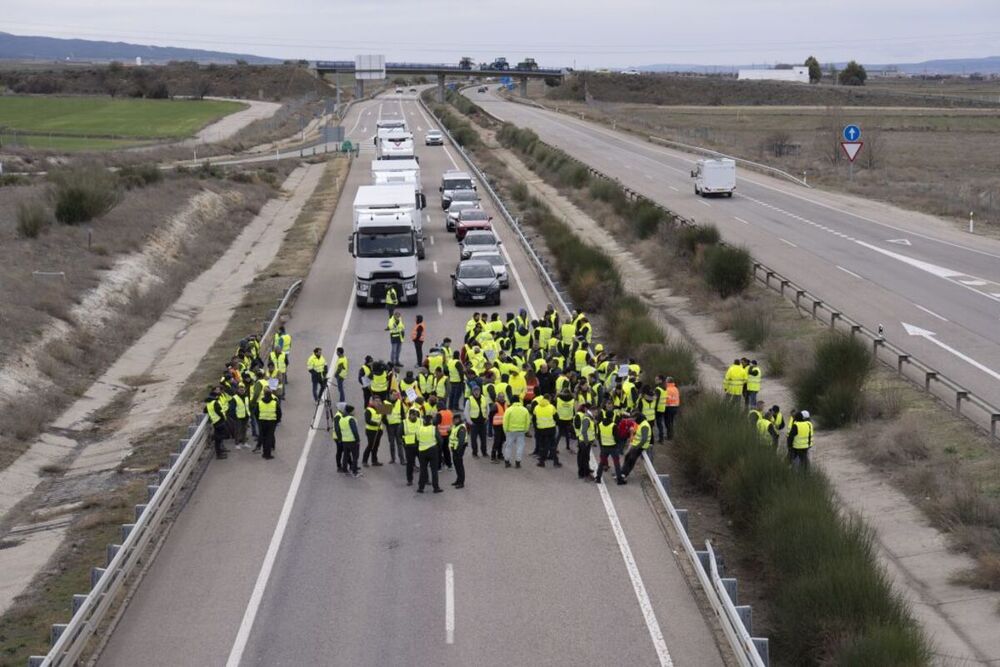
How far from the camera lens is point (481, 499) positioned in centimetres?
1938

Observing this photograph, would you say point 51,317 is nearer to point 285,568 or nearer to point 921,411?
point 285,568

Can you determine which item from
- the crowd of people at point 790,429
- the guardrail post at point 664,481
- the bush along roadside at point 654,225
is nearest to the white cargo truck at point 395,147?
the bush along roadside at point 654,225

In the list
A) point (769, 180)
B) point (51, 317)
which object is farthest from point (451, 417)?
point (769, 180)

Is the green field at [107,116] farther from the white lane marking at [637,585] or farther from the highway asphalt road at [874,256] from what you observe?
the white lane marking at [637,585]

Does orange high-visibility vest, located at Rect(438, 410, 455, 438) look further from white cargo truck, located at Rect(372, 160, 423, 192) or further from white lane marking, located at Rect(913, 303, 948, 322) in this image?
white cargo truck, located at Rect(372, 160, 423, 192)

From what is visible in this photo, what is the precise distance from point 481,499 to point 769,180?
54.1m

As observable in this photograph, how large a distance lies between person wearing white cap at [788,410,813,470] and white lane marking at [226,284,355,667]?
7.71 metres

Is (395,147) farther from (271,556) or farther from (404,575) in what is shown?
(404,575)

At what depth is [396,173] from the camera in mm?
47469

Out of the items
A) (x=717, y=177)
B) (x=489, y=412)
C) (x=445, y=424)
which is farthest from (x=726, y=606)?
(x=717, y=177)

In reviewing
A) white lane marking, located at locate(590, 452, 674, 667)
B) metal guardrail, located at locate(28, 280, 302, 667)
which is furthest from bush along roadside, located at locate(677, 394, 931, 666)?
metal guardrail, located at locate(28, 280, 302, 667)

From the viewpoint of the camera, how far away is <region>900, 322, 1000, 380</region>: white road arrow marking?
84.5ft

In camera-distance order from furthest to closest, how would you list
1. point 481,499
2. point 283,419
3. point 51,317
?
point 51,317 < point 283,419 < point 481,499

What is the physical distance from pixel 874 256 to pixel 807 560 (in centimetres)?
2984
